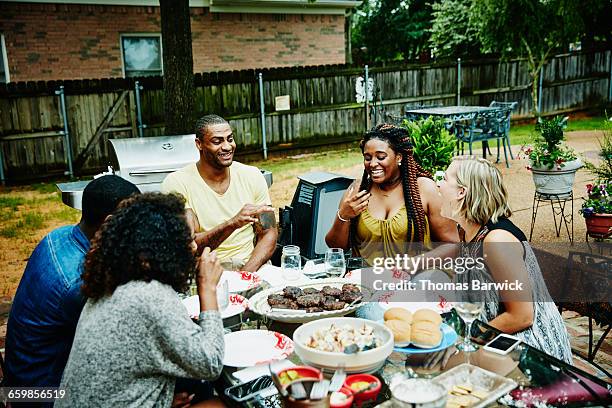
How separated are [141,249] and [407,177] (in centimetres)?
210

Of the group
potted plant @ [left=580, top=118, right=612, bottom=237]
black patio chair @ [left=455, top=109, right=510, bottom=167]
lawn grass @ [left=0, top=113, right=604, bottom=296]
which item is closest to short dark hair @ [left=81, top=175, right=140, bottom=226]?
lawn grass @ [left=0, top=113, right=604, bottom=296]

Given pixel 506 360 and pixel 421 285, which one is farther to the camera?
pixel 421 285

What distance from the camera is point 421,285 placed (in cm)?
271

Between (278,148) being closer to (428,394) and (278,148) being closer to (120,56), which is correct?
(120,56)

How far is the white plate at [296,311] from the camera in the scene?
2.38 meters

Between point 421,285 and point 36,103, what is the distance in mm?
9701

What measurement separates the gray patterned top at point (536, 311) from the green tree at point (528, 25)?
13279 millimetres

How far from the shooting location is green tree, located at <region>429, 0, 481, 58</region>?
1719 cm

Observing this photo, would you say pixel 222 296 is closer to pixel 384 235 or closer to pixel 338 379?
pixel 338 379

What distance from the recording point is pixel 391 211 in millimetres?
3512

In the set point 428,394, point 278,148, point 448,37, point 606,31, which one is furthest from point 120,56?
point 606,31

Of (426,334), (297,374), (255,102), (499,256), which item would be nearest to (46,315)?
(297,374)

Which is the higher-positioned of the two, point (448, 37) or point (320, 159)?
point (448, 37)

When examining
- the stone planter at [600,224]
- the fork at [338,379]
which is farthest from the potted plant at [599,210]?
the fork at [338,379]
